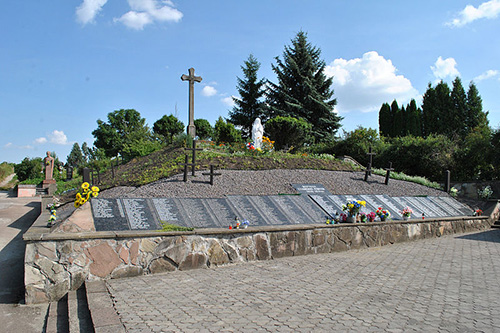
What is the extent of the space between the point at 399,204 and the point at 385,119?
2799 centimetres

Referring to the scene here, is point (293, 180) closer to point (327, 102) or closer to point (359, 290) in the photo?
point (359, 290)

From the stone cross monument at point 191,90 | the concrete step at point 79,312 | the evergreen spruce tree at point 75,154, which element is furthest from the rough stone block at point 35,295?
the evergreen spruce tree at point 75,154

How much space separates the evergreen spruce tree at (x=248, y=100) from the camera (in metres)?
34.4

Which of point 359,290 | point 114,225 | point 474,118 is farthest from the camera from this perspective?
point 474,118

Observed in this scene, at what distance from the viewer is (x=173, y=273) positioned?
5.62 m

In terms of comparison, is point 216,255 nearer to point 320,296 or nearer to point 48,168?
point 320,296

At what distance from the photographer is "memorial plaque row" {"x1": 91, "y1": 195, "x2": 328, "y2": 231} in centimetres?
663

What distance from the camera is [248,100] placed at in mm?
34594

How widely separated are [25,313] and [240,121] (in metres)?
30.8

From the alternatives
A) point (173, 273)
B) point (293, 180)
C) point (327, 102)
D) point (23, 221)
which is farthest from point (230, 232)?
point (327, 102)

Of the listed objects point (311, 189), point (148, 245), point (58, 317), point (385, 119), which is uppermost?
point (385, 119)

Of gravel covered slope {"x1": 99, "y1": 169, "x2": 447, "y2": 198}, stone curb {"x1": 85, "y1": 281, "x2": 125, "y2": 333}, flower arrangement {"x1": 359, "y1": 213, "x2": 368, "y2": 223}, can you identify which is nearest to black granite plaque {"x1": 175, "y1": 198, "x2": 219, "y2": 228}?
gravel covered slope {"x1": 99, "y1": 169, "x2": 447, "y2": 198}

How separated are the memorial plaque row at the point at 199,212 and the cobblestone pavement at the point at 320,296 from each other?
1261mm

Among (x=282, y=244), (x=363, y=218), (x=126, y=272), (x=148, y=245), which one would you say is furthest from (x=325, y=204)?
(x=126, y=272)
